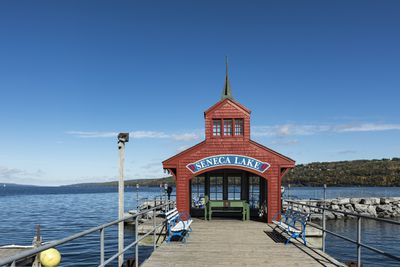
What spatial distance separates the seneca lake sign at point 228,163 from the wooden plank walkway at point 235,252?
3.89 m

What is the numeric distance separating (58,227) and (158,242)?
2594cm

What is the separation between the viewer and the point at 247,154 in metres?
17.5

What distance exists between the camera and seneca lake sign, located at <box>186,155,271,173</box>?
17.4 metres

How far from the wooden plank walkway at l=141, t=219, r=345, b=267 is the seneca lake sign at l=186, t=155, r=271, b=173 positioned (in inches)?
153

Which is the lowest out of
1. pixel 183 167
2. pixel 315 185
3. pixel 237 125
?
pixel 315 185

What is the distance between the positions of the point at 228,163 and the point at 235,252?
7453 millimetres

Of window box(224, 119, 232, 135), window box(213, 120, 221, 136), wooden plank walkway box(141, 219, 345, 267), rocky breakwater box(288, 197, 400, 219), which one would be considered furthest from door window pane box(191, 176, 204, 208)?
rocky breakwater box(288, 197, 400, 219)

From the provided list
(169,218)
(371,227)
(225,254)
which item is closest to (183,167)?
(169,218)

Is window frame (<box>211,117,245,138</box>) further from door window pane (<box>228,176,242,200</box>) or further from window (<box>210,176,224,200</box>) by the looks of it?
door window pane (<box>228,176,242,200</box>)

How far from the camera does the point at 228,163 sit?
17.5 metres

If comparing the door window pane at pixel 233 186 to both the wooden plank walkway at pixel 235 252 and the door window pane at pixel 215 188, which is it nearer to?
the door window pane at pixel 215 188

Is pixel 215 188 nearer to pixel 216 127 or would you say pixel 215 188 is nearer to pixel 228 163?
pixel 228 163

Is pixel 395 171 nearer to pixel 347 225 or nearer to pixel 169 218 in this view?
pixel 347 225

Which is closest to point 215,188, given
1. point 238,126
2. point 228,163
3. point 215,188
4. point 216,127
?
point 215,188
